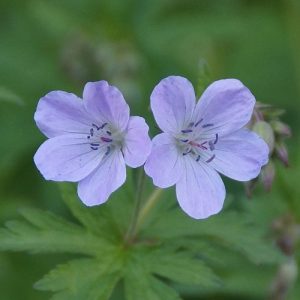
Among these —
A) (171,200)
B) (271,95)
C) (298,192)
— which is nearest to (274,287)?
(298,192)

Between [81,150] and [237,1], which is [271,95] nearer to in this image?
[237,1]

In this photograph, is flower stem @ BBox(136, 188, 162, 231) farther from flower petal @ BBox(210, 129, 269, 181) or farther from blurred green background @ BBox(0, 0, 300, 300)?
blurred green background @ BBox(0, 0, 300, 300)

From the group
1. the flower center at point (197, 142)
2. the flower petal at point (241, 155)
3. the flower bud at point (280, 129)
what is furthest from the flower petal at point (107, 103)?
the flower bud at point (280, 129)

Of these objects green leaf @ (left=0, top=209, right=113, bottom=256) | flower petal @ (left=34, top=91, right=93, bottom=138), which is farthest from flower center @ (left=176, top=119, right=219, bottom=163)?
green leaf @ (left=0, top=209, right=113, bottom=256)

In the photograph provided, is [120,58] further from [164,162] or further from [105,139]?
[164,162]

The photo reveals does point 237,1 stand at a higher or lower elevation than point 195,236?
higher

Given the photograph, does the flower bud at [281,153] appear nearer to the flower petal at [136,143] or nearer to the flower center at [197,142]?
the flower center at [197,142]
